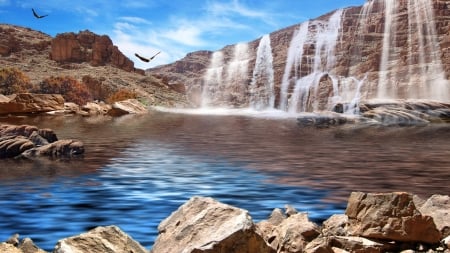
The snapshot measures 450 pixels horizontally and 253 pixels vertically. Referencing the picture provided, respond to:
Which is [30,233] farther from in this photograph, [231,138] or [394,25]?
[394,25]

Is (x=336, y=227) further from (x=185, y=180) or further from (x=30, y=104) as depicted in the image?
(x=30, y=104)

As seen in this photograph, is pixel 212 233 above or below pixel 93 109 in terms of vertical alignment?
below

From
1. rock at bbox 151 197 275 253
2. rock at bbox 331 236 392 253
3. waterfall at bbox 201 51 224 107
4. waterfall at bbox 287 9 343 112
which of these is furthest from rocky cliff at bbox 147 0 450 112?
rock at bbox 151 197 275 253

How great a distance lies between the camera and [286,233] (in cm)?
730

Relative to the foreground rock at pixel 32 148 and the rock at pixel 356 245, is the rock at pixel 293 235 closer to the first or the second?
the rock at pixel 356 245

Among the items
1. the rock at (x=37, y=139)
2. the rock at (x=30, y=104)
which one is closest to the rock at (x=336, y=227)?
the rock at (x=37, y=139)

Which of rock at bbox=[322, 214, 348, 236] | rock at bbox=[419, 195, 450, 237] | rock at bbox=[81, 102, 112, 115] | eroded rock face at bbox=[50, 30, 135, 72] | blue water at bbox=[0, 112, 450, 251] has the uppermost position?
eroded rock face at bbox=[50, 30, 135, 72]

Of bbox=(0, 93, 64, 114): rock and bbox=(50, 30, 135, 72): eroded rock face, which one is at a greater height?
bbox=(50, 30, 135, 72): eroded rock face

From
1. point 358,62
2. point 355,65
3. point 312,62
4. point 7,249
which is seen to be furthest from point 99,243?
point 312,62

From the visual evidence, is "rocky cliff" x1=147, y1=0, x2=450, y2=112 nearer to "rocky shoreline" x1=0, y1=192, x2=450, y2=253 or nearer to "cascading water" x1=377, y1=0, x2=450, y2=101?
"cascading water" x1=377, y1=0, x2=450, y2=101

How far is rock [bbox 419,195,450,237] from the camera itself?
26.9 feet

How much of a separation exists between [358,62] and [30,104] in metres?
62.1

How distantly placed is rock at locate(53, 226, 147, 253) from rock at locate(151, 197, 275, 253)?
479 mm

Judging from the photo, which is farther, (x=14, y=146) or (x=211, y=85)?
(x=211, y=85)
